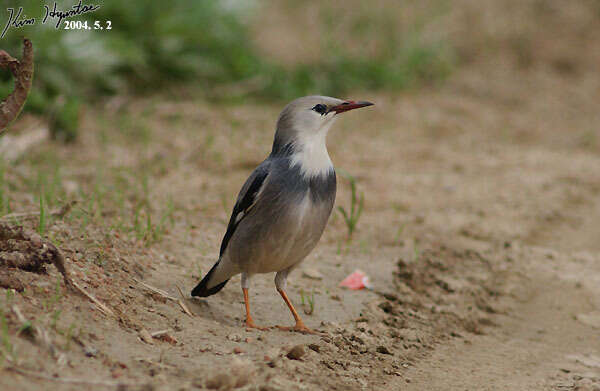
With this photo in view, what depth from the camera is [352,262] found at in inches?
205

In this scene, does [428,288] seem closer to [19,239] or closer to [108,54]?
[19,239]

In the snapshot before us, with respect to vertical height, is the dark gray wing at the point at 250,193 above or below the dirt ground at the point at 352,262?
above

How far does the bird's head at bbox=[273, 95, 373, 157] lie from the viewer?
3975 millimetres

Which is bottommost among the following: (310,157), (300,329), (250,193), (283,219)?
(300,329)

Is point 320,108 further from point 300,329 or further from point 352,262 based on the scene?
point 352,262

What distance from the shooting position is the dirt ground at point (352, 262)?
3246 millimetres

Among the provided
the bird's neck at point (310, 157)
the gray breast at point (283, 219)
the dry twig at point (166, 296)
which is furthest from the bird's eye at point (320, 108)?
the dry twig at point (166, 296)

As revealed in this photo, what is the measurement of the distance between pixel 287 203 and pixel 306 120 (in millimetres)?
500

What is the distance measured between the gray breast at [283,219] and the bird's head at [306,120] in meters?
0.15

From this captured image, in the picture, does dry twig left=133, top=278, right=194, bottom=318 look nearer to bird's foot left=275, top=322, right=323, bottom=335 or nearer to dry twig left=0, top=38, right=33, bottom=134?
bird's foot left=275, top=322, right=323, bottom=335

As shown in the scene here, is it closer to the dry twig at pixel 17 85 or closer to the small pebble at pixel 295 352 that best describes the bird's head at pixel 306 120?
the small pebble at pixel 295 352

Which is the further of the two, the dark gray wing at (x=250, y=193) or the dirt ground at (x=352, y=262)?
the dark gray wing at (x=250, y=193)

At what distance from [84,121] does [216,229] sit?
10.9 ft
